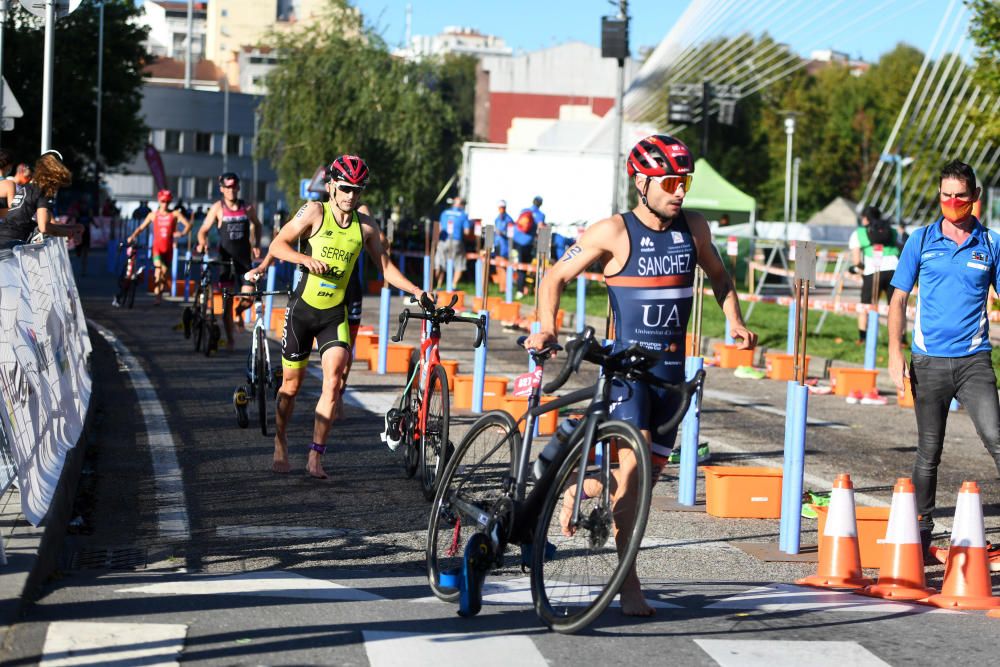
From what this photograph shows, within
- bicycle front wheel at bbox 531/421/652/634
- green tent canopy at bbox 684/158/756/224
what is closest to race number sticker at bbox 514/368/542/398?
bicycle front wheel at bbox 531/421/652/634

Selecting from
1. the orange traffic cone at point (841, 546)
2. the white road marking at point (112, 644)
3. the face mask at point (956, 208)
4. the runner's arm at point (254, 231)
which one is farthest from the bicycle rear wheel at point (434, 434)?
the runner's arm at point (254, 231)

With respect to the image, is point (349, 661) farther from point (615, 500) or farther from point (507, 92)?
point (507, 92)

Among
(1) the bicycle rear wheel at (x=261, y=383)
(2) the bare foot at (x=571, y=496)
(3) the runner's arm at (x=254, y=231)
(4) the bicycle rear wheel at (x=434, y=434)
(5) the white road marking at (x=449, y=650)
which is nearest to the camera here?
(5) the white road marking at (x=449, y=650)

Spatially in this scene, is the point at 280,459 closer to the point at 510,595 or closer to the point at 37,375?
the point at 37,375

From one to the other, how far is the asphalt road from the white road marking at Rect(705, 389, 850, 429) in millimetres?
758

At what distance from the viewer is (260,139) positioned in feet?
177

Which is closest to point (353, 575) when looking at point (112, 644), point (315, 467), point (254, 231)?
point (112, 644)

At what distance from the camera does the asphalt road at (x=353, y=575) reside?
19.0 ft

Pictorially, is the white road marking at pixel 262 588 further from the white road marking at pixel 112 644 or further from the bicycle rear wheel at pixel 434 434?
the bicycle rear wheel at pixel 434 434

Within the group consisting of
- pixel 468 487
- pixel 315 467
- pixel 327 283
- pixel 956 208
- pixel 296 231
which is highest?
pixel 956 208

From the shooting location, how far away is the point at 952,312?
28.1ft

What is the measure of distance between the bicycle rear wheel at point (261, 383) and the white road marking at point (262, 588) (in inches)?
201

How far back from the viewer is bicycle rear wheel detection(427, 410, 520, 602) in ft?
21.3

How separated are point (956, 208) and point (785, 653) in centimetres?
339
